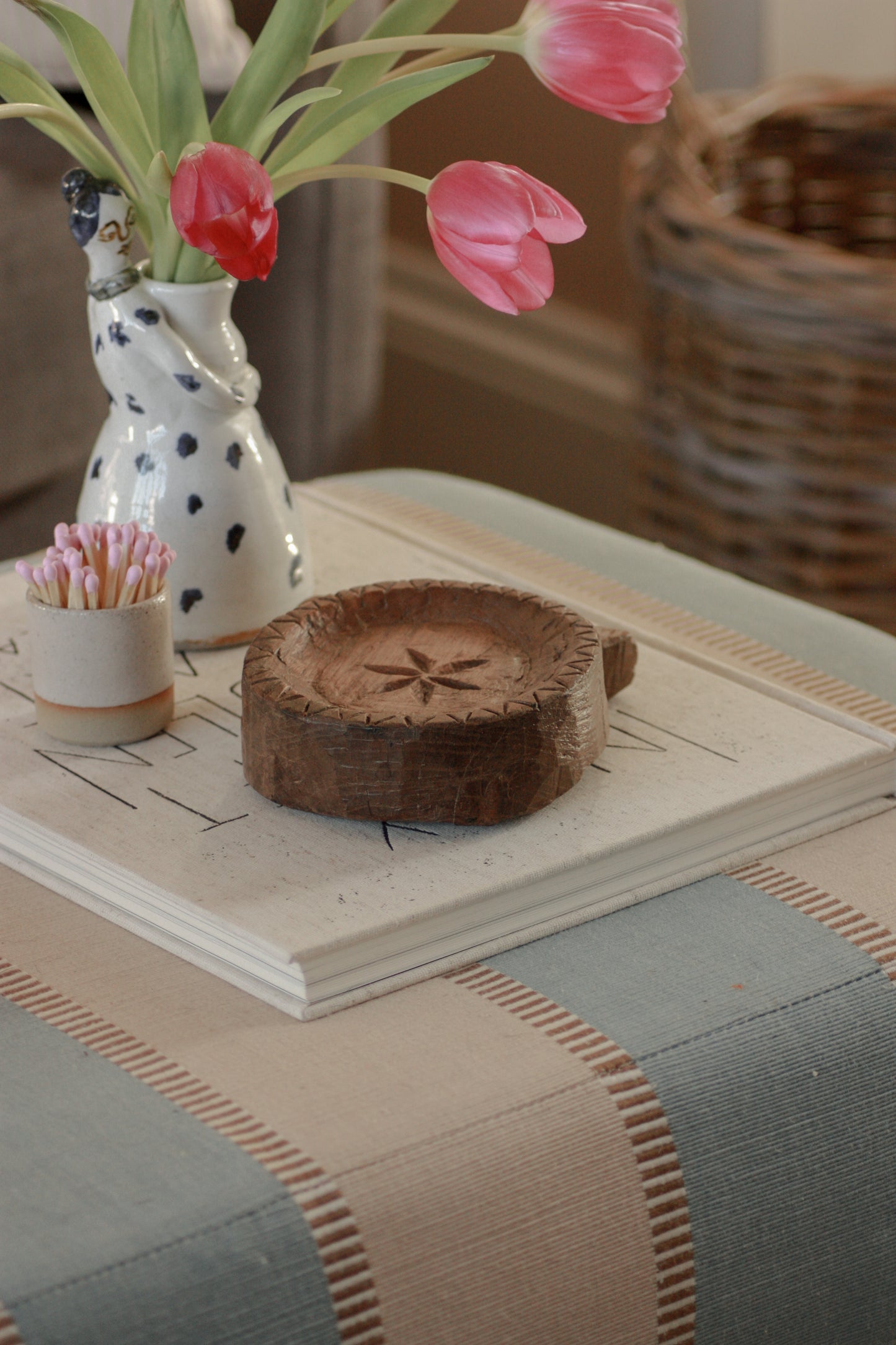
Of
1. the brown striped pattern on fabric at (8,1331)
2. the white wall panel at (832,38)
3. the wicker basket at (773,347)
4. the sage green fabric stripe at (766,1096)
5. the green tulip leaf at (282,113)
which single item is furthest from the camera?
the white wall panel at (832,38)

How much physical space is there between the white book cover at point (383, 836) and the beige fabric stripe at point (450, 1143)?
0.02 meters

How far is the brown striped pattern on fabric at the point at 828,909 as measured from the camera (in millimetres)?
510

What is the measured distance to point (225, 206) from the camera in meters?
0.51

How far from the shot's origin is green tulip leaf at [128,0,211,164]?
0.57 meters

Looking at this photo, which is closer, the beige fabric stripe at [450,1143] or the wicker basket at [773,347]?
the beige fabric stripe at [450,1143]

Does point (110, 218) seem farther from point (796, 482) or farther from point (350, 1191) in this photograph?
point (796, 482)

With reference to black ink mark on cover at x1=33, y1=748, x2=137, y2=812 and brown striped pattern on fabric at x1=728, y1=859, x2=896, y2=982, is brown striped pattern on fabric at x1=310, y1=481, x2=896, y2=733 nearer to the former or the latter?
brown striped pattern on fabric at x1=728, y1=859, x2=896, y2=982

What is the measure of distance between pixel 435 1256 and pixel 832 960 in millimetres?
177

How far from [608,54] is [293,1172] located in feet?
1.29

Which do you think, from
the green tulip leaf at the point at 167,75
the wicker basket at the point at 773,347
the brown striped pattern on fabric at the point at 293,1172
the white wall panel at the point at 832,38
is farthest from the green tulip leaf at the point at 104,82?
the white wall panel at the point at 832,38

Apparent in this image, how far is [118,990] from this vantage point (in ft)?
1.56

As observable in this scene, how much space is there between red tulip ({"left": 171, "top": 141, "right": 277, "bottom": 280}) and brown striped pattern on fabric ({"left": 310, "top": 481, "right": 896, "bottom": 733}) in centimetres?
27

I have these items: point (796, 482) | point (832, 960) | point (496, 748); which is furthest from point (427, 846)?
point (796, 482)

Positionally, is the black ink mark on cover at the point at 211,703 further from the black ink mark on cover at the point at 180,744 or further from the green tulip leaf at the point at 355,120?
the green tulip leaf at the point at 355,120
